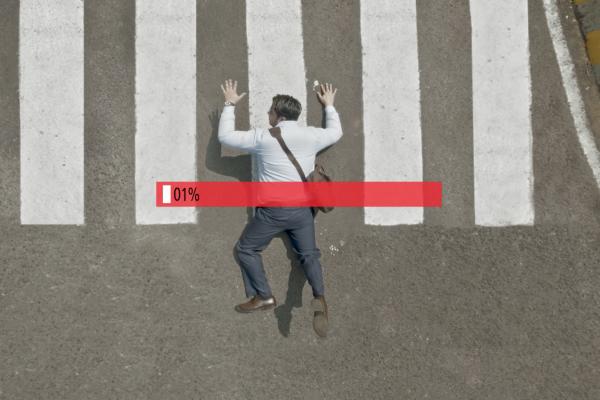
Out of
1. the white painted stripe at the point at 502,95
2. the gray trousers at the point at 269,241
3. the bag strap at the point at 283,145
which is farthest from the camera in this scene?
the white painted stripe at the point at 502,95

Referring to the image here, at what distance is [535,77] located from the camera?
500cm

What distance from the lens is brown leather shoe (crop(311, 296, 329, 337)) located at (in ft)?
15.2

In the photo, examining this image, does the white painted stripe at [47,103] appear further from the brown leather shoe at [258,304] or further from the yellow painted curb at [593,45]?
the yellow painted curb at [593,45]

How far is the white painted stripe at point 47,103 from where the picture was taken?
4.88 m

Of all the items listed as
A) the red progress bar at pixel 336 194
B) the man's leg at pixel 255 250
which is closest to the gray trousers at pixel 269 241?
the man's leg at pixel 255 250

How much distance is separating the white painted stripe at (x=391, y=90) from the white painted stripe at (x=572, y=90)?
Answer: 1456 mm

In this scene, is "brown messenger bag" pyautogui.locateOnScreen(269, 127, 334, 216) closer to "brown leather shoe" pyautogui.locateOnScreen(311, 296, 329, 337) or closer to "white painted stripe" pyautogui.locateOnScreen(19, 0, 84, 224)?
"brown leather shoe" pyautogui.locateOnScreen(311, 296, 329, 337)

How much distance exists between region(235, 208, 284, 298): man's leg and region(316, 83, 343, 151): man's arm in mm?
909

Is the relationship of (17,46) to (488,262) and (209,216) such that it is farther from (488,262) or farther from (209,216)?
(488,262)

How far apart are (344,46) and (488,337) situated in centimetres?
338

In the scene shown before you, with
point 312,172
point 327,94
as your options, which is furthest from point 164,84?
point 312,172

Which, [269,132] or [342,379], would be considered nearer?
[269,132]

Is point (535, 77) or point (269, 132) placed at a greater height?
point (535, 77)

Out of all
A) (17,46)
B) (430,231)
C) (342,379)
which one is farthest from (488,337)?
(17,46)
